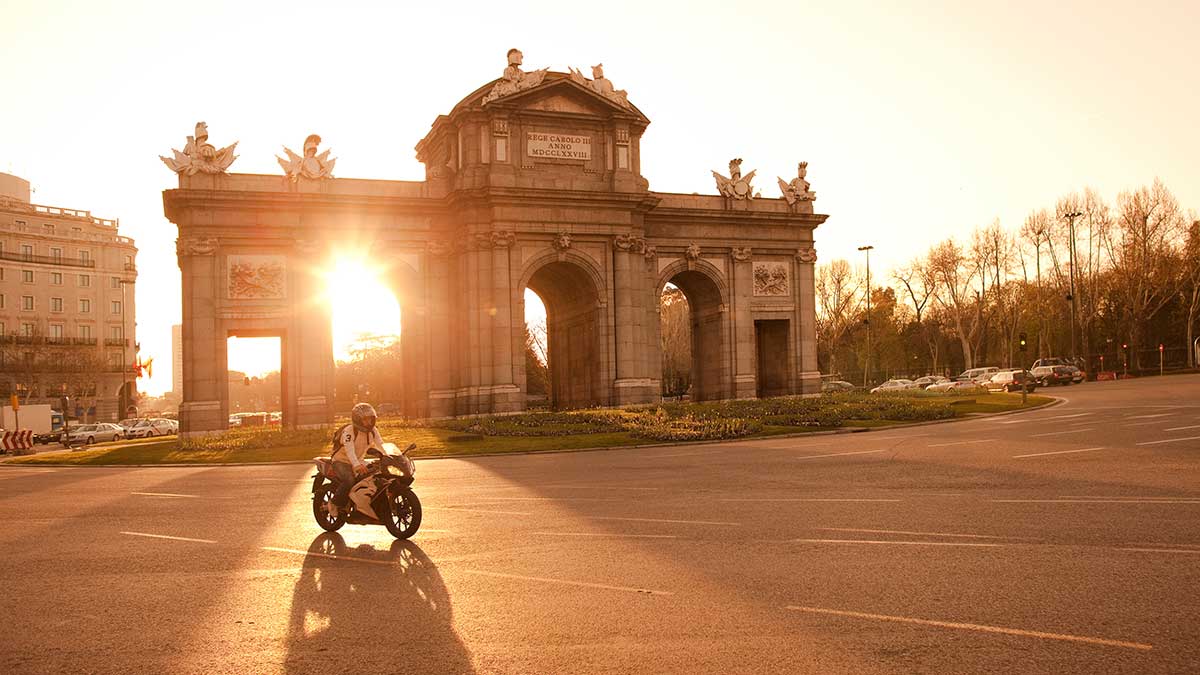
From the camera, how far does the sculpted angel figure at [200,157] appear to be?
4434 cm

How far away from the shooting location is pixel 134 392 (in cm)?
11250

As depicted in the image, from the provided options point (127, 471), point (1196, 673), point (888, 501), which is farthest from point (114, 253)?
point (1196, 673)

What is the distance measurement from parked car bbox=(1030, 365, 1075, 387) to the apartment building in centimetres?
8404

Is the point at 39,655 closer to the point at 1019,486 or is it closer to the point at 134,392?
the point at 1019,486

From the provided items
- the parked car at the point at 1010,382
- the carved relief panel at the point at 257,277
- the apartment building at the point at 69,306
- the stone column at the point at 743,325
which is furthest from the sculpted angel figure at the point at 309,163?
the apartment building at the point at 69,306

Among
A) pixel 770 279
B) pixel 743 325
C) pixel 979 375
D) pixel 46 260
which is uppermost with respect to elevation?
pixel 46 260

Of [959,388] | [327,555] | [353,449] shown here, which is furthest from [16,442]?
[959,388]

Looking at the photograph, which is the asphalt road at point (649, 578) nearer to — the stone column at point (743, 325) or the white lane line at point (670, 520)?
the white lane line at point (670, 520)

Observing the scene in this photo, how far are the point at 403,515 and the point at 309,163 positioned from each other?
37.1m

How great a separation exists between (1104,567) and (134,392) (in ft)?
390

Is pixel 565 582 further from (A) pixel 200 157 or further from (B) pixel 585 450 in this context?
(A) pixel 200 157

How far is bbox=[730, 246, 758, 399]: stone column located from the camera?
176 feet

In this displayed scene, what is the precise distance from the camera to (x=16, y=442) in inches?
1842

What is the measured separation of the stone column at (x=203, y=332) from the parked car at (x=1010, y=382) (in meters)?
49.2
